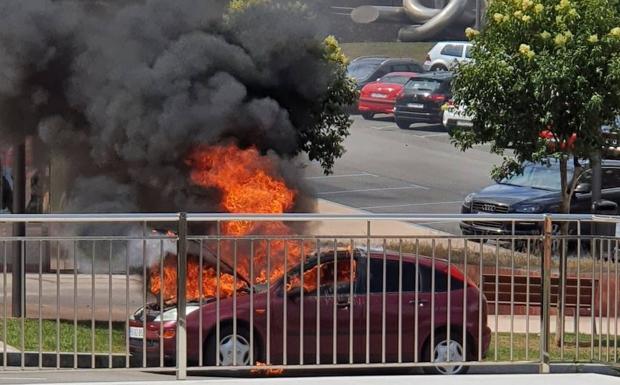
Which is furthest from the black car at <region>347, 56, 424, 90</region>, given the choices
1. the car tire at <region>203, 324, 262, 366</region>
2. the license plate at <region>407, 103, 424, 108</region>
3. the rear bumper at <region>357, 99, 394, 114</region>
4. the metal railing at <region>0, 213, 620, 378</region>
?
the car tire at <region>203, 324, 262, 366</region>

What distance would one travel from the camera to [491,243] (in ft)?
27.3

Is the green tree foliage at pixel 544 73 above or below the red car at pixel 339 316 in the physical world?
above

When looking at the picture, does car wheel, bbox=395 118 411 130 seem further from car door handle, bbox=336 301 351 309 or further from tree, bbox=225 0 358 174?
car door handle, bbox=336 301 351 309

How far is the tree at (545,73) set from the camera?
48.9ft

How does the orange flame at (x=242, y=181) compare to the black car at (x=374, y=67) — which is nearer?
the orange flame at (x=242, y=181)

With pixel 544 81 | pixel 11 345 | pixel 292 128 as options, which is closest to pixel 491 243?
pixel 11 345

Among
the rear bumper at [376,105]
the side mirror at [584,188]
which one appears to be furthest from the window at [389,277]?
the rear bumper at [376,105]

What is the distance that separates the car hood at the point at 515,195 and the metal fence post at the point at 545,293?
11.9 metres

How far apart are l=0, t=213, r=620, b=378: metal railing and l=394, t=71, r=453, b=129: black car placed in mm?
18744

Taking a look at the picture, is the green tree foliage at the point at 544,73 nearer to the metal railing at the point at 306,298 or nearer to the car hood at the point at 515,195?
the car hood at the point at 515,195

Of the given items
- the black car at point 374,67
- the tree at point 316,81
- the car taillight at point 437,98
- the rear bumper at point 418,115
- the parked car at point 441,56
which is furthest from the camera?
the parked car at point 441,56

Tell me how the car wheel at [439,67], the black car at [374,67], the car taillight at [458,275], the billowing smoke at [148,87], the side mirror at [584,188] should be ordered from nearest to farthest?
the car taillight at [458,275] → the billowing smoke at [148,87] → the side mirror at [584,188] → the black car at [374,67] → the car wheel at [439,67]

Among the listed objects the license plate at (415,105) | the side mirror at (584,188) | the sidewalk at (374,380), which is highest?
the license plate at (415,105)

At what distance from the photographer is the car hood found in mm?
20344
